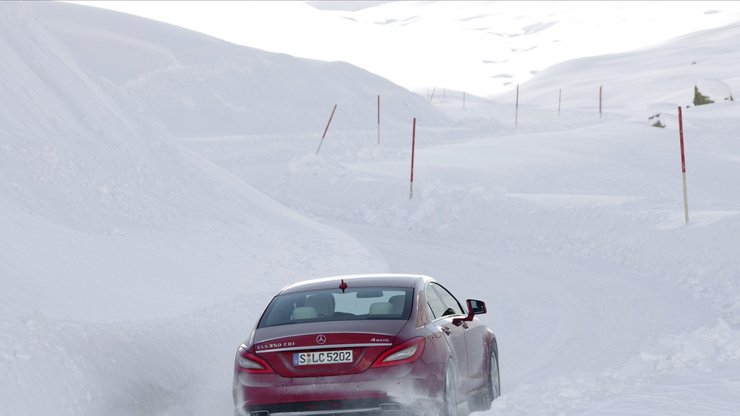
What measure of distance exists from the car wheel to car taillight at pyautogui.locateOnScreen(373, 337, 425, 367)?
16.3 inches

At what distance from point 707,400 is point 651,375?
90.6 inches

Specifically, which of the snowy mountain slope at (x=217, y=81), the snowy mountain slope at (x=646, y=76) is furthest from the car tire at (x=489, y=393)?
the snowy mountain slope at (x=646, y=76)

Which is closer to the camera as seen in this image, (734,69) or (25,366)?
(25,366)

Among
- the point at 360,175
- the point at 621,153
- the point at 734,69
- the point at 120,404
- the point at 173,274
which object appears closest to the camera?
the point at 120,404

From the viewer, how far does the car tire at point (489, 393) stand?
9.62 meters

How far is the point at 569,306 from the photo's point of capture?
1545 cm

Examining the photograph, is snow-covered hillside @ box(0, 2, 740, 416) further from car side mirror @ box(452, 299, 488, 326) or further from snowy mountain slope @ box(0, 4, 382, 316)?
car side mirror @ box(452, 299, 488, 326)

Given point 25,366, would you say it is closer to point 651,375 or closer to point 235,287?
point 651,375

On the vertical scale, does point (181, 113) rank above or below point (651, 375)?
above

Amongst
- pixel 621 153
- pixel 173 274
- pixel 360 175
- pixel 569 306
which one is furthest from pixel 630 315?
pixel 621 153

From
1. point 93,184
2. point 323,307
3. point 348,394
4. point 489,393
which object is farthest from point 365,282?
point 93,184

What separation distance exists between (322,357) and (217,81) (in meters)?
48.7

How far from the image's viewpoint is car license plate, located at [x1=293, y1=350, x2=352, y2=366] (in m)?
7.79

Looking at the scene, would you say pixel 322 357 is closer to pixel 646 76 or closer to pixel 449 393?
pixel 449 393
